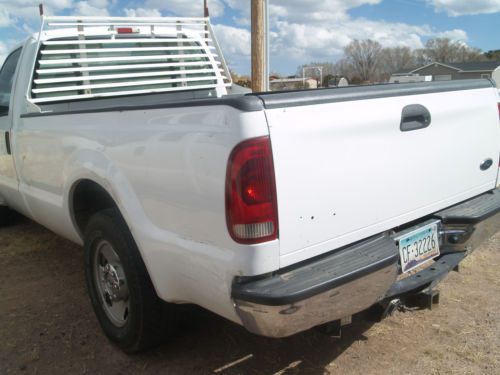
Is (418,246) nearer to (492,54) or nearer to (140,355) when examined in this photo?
(140,355)

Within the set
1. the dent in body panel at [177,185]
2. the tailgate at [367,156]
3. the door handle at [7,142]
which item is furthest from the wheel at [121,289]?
the door handle at [7,142]

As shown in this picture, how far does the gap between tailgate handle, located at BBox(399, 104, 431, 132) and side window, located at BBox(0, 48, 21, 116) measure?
11.3 ft

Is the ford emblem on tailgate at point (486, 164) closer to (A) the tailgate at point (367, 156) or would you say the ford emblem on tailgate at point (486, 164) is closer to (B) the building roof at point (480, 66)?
(A) the tailgate at point (367, 156)

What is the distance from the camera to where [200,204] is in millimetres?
2139

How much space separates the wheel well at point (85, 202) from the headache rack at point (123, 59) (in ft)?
4.00

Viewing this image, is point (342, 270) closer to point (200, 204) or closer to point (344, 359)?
point (200, 204)

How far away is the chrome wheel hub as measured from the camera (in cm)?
290

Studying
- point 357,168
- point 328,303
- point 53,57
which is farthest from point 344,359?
point 53,57

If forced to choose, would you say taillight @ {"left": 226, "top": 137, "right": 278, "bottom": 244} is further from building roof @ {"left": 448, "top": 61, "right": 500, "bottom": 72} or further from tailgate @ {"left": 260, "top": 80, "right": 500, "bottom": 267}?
building roof @ {"left": 448, "top": 61, "right": 500, "bottom": 72}

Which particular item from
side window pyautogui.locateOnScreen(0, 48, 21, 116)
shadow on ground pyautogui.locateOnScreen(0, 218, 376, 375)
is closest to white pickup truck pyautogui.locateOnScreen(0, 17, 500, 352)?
shadow on ground pyautogui.locateOnScreen(0, 218, 376, 375)

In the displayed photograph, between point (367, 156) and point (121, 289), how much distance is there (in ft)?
5.26

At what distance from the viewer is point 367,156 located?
233 cm

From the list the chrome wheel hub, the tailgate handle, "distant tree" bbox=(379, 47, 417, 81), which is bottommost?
the chrome wheel hub

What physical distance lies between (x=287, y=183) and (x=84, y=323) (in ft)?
6.93
